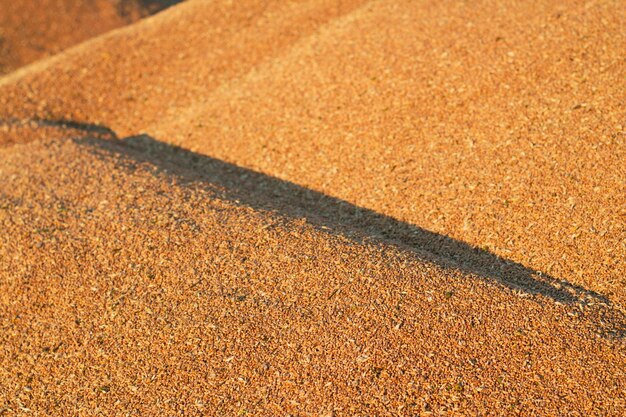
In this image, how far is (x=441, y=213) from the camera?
5.90 m

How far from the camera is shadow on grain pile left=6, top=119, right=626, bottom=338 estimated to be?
4.83 m

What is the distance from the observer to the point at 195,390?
4.15 m

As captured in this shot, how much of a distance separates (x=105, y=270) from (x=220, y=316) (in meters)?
1.23

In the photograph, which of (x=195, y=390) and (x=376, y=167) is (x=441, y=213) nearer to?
(x=376, y=167)

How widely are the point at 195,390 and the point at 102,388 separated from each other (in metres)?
0.66

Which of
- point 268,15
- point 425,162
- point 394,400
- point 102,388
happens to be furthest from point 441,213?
point 268,15

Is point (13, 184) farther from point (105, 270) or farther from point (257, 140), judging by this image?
point (257, 140)

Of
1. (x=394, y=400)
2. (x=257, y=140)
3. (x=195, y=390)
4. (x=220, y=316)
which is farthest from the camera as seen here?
(x=257, y=140)

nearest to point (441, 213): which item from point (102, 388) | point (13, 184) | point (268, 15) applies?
point (102, 388)

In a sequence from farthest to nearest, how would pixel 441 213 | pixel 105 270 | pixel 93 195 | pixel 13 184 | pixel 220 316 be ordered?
1. pixel 13 184
2. pixel 93 195
3. pixel 441 213
4. pixel 105 270
5. pixel 220 316

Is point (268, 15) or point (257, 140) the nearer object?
point (257, 140)

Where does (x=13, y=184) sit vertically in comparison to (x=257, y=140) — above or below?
above

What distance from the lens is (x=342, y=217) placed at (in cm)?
616

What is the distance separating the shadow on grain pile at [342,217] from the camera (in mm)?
4832
